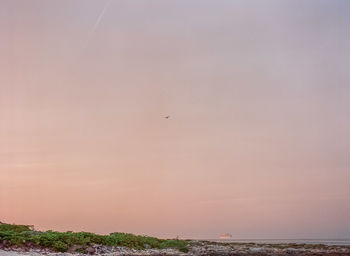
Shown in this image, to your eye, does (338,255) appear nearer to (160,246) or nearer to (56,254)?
(160,246)

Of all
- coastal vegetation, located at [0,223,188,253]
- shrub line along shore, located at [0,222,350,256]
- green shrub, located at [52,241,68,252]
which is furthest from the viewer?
green shrub, located at [52,241,68,252]

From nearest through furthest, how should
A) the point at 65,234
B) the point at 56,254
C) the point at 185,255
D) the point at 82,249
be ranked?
the point at 56,254 → the point at 82,249 → the point at 65,234 → the point at 185,255

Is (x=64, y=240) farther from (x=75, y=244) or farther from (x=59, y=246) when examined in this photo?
(x=59, y=246)

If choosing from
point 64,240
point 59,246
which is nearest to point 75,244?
point 64,240

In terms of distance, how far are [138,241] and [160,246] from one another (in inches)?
133

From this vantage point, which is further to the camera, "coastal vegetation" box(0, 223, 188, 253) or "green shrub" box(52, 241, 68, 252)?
"green shrub" box(52, 241, 68, 252)

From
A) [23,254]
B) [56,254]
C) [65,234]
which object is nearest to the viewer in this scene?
[23,254]

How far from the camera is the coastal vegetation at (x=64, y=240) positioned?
35500mm

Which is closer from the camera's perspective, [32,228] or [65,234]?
[65,234]

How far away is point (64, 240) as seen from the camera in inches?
1512

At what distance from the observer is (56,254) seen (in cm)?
3403

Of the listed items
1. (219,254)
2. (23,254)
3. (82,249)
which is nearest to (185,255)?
(219,254)

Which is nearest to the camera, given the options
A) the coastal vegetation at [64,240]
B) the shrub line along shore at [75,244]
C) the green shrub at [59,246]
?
the shrub line along shore at [75,244]

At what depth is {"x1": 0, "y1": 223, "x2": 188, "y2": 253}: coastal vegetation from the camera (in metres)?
35.5
